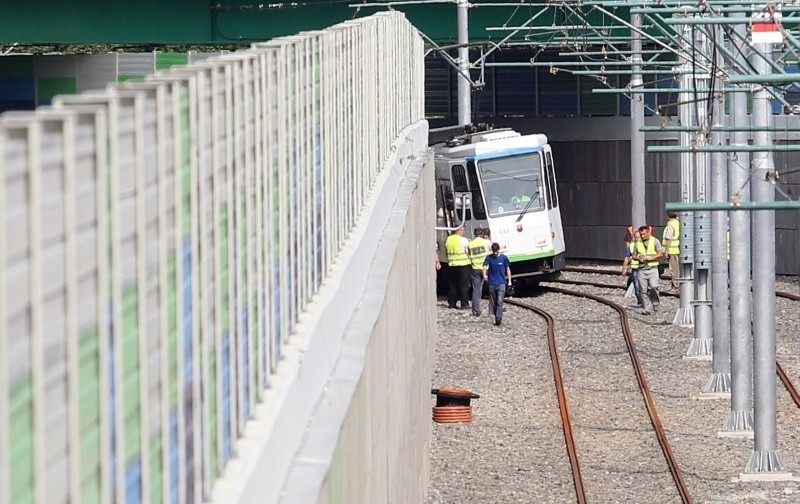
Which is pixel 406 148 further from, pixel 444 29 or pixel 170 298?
pixel 444 29

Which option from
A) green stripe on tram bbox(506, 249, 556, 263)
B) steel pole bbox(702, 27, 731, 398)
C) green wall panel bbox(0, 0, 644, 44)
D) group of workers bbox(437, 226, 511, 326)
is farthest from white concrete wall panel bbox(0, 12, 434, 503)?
green stripe on tram bbox(506, 249, 556, 263)

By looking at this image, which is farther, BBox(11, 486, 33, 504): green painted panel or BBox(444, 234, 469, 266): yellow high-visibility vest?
BBox(444, 234, 469, 266): yellow high-visibility vest

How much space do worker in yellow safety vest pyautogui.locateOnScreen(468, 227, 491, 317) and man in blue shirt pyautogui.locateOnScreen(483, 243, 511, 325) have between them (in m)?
0.57

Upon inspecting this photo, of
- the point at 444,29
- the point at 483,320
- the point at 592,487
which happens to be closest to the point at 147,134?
the point at 592,487

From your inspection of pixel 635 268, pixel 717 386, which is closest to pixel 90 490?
pixel 717 386

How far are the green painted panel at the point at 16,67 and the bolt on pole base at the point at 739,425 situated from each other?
63.2ft

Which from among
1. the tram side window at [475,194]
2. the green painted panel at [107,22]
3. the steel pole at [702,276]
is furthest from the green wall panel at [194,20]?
the steel pole at [702,276]

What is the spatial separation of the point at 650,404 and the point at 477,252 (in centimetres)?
920

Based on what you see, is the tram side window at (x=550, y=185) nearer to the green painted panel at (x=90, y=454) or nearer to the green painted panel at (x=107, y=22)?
the green painted panel at (x=107, y=22)

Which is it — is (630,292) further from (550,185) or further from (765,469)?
(765,469)

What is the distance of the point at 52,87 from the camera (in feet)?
110

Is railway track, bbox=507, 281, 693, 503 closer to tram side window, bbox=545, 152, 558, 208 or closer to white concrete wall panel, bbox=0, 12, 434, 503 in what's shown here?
tram side window, bbox=545, 152, 558, 208

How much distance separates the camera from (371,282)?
7.36m

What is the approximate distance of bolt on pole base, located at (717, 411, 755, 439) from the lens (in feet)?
57.9
